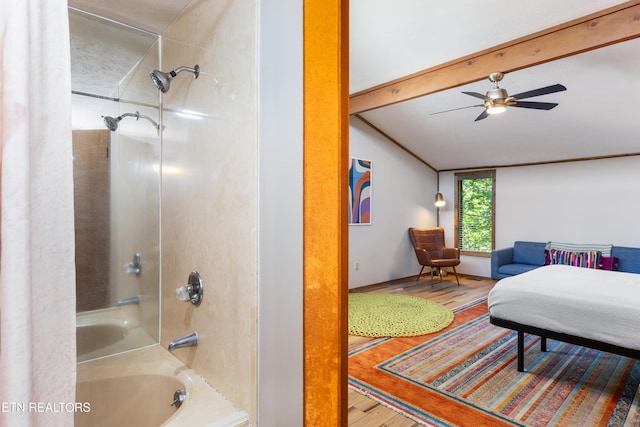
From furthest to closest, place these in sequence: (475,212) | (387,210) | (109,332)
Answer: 1. (475,212)
2. (387,210)
3. (109,332)

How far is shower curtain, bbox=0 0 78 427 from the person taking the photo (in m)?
0.57

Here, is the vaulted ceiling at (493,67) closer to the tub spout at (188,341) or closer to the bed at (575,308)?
the tub spout at (188,341)

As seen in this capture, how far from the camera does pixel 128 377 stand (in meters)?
1.51

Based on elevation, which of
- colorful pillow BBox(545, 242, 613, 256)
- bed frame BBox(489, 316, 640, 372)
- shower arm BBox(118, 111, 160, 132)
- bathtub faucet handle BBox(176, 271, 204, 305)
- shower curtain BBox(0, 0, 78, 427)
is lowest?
bed frame BBox(489, 316, 640, 372)

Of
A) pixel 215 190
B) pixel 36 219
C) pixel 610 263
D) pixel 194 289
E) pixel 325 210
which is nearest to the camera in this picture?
pixel 36 219

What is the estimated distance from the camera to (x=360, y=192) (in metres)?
5.43

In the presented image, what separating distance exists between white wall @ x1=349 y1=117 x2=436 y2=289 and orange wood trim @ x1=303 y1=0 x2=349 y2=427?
4.22 m

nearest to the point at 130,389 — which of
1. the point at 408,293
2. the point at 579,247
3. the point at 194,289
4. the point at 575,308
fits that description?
the point at 194,289

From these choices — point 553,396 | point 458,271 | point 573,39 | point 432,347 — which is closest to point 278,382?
point 553,396

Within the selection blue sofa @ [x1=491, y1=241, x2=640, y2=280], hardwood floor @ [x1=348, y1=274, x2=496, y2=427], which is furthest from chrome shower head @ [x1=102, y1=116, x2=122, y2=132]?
blue sofa @ [x1=491, y1=241, x2=640, y2=280]

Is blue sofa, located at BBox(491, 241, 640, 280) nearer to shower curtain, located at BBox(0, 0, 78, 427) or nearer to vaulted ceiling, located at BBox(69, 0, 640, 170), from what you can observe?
vaulted ceiling, located at BBox(69, 0, 640, 170)

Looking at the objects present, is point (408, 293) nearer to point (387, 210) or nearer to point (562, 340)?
point (387, 210)

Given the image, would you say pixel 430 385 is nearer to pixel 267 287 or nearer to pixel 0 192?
pixel 267 287

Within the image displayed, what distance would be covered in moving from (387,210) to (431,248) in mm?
1177
